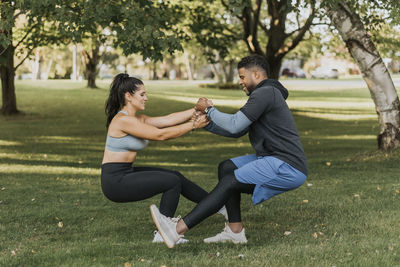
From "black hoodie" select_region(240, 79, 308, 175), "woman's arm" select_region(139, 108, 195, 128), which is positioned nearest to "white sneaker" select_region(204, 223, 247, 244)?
"black hoodie" select_region(240, 79, 308, 175)

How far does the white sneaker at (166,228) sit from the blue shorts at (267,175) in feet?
2.57

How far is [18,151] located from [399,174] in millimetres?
10394

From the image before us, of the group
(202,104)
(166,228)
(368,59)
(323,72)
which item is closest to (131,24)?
(368,59)

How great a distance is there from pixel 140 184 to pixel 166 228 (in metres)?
0.55

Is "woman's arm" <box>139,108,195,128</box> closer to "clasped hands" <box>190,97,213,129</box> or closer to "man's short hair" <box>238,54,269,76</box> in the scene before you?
"clasped hands" <box>190,97,213,129</box>

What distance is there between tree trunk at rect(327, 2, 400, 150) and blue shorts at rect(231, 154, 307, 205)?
6.65 meters

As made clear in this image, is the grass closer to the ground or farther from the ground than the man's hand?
closer to the ground

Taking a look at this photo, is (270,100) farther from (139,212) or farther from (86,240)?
(139,212)

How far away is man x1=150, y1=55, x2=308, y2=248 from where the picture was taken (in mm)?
5266

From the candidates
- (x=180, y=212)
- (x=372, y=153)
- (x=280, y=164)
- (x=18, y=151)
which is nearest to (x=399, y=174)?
(x=372, y=153)

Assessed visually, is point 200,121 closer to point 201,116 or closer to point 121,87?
point 201,116

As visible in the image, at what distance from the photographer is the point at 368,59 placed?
447 inches

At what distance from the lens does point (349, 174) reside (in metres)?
10.8

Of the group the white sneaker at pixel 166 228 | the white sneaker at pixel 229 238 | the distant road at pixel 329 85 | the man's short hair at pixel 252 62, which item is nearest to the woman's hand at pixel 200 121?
the man's short hair at pixel 252 62
